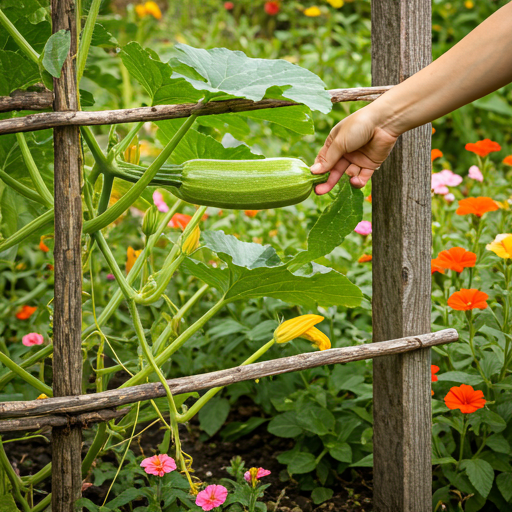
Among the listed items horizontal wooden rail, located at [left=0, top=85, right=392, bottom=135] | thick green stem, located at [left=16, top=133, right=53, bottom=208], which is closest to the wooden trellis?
horizontal wooden rail, located at [left=0, top=85, right=392, bottom=135]

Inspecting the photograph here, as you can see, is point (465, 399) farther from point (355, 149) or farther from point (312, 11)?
point (312, 11)

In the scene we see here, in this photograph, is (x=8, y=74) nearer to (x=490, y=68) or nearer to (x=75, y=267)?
(x=75, y=267)

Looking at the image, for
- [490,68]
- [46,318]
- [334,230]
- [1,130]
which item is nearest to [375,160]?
[334,230]

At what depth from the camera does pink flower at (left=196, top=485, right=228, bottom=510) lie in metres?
1.18

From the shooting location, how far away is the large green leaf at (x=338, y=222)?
46.2 inches

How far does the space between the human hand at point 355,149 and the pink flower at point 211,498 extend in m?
0.68

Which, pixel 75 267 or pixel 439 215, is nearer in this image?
pixel 75 267

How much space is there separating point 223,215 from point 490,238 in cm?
115

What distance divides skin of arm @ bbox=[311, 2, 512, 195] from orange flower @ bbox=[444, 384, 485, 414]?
0.57 meters

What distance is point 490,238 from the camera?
203cm

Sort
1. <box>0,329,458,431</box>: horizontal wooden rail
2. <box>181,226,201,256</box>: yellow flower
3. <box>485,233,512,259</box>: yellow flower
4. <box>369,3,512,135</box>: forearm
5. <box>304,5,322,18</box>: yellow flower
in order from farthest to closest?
<box>304,5,322,18</box>: yellow flower → <box>485,233,512,259</box>: yellow flower → <box>181,226,201,256</box>: yellow flower → <box>0,329,458,431</box>: horizontal wooden rail → <box>369,3,512,135</box>: forearm

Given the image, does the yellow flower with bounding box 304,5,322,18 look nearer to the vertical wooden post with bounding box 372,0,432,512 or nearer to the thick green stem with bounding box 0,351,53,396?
the vertical wooden post with bounding box 372,0,432,512

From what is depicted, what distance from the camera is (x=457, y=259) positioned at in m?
1.50

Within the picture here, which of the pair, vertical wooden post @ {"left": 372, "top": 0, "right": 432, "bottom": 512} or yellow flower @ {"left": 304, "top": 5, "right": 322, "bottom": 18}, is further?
yellow flower @ {"left": 304, "top": 5, "right": 322, "bottom": 18}
